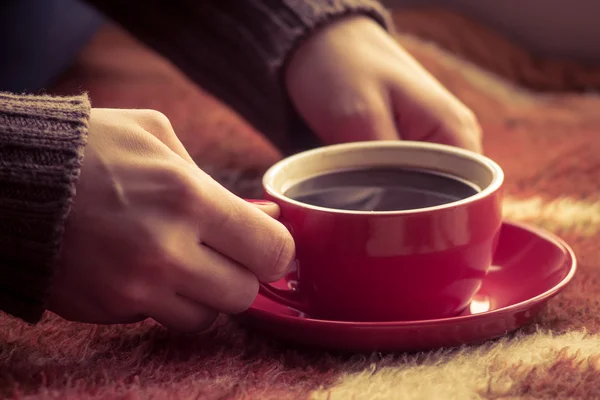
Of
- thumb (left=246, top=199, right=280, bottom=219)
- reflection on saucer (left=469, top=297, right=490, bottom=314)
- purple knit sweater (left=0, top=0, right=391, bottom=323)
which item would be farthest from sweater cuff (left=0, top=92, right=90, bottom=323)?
reflection on saucer (left=469, top=297, right=490, bottom=314)

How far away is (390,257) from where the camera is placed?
0.50m

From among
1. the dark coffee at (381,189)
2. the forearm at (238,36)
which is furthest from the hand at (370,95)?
the dark coffee at (381,189)

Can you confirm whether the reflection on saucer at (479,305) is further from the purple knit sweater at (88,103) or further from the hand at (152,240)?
the purple knit sweater at (88,103)

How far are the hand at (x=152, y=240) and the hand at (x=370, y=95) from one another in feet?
0.82

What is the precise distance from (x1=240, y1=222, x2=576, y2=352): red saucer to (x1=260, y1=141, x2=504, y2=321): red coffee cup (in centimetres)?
2

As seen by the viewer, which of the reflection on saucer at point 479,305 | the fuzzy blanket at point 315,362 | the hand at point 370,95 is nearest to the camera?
the fuzzy blanket at point 315,362

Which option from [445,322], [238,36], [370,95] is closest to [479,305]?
[445,322]

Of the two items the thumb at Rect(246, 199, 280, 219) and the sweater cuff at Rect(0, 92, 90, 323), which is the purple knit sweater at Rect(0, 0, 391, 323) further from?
the thumb at Rect(246, 199, 280, 219)

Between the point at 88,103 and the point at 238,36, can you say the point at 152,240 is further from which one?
Answer: the point at 238,36

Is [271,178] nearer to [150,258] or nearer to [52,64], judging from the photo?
[150,258]

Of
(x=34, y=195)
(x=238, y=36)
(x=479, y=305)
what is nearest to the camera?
(x=34, y=195)

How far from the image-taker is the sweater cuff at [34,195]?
47 cm

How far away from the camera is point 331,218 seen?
50cm

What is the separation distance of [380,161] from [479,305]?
13 cm
